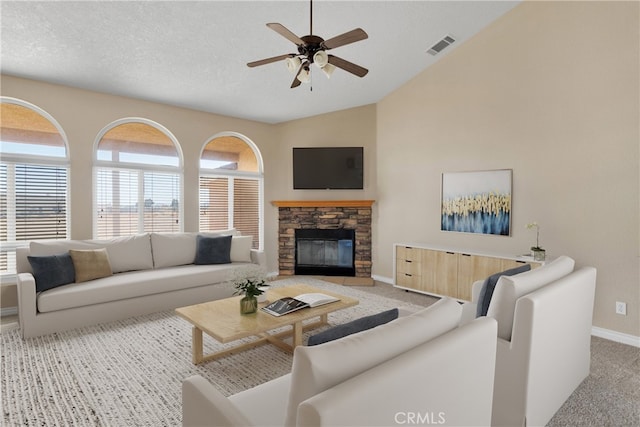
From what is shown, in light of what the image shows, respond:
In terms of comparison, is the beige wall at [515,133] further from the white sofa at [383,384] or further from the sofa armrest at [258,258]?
the white sofa at [383,384]

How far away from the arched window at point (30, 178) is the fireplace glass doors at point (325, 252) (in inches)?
139

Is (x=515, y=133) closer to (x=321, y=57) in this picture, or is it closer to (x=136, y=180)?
(x=321, y=57)

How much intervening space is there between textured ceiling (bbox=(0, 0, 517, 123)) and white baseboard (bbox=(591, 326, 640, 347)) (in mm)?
3799

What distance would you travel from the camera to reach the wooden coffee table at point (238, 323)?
8.27 feet

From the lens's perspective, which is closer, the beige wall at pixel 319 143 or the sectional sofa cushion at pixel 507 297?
the sectional sofa cushion at pixel 507 297

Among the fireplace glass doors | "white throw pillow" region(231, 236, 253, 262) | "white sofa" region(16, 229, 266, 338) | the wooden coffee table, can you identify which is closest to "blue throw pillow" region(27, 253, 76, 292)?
"white sofa" region(16, 229, 266, 338)

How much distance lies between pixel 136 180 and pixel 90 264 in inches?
64.0

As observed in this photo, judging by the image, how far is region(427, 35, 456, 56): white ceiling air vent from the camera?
171 inches

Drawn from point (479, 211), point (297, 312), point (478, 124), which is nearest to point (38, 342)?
point (297, 312)

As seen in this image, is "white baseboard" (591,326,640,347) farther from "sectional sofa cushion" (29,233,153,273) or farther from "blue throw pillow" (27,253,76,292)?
"blue throw pillow" (27,253,76,292)

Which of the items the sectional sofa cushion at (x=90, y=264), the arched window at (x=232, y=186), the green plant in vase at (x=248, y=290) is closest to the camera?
the green plant in vase at (x=248, y=290)

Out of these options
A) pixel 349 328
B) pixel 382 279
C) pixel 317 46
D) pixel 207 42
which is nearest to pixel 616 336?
pixel 382 279

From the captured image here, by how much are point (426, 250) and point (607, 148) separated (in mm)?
2257

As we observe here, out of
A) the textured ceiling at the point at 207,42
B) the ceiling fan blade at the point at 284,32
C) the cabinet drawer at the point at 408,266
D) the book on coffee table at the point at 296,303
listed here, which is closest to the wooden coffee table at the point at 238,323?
the book on coffee table at the point at 296,303
